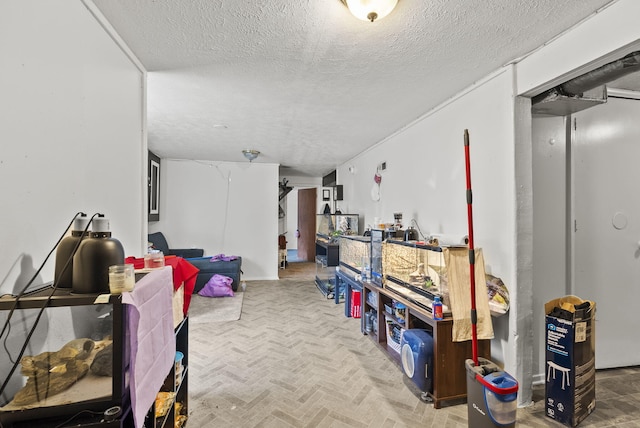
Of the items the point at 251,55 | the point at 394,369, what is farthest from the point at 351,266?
the point at 251,55

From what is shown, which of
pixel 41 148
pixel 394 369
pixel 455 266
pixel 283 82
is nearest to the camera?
pixel 41 148

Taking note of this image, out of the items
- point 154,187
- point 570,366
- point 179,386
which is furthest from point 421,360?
point 154,187

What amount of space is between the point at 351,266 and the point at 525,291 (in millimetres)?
2332

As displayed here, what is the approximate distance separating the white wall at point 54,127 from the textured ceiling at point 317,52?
0.33 meters

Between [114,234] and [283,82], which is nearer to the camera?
[114,234]

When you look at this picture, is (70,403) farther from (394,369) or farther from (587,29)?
(587,29)

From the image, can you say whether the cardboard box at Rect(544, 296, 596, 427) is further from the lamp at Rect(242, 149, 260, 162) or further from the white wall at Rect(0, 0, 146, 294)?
the lamp at Rect(242, 149, 260, 162)

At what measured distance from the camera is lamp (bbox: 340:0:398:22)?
145 cm

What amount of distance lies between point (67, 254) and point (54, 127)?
Answer: 0.59 meters

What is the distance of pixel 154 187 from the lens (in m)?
5.36

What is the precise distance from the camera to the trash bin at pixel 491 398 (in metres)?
1.61

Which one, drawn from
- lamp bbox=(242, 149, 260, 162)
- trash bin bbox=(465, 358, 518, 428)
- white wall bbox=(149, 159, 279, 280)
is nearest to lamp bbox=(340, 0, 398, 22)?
trash bin bbox=(465, 358, 518, 428)

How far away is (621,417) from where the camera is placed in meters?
1.99

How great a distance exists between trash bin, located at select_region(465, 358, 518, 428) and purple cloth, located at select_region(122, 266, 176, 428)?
168 centimetres
